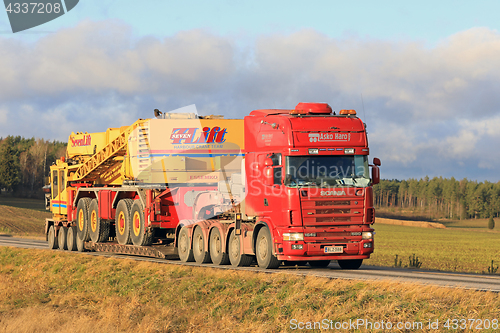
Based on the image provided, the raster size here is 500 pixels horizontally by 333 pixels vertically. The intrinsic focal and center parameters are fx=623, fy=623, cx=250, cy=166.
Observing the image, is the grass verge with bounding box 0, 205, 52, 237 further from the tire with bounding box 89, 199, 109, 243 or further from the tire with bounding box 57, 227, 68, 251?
the tire with bounding box 89, 199, 109, 243

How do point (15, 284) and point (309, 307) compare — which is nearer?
point (309, 307)

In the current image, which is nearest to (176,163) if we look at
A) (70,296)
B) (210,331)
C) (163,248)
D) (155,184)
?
(155,184)

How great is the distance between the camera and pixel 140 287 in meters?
18.2

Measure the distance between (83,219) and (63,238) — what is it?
133 inches

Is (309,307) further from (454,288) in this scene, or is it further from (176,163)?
(176,163)

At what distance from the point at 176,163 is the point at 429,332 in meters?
13.9

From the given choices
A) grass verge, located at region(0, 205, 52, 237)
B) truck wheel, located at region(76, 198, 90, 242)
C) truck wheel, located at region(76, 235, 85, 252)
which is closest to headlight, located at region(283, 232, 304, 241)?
truck wheel, located at region(76, 198, 90, 242)

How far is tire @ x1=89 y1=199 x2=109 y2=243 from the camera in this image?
27906 millimetres

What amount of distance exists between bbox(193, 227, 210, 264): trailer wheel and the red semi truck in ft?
0.13

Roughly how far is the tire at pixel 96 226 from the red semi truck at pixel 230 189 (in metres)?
0.05

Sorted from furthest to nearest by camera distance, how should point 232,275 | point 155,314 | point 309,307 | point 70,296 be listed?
point 70,296
point 232,275
point 155,314
point 309,307

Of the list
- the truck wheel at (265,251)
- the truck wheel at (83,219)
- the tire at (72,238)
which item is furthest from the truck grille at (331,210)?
the tire at (72,238)

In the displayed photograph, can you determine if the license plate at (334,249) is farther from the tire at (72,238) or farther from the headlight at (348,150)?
the tire at (72,238)

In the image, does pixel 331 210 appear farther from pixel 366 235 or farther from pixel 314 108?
pixel 314 108
